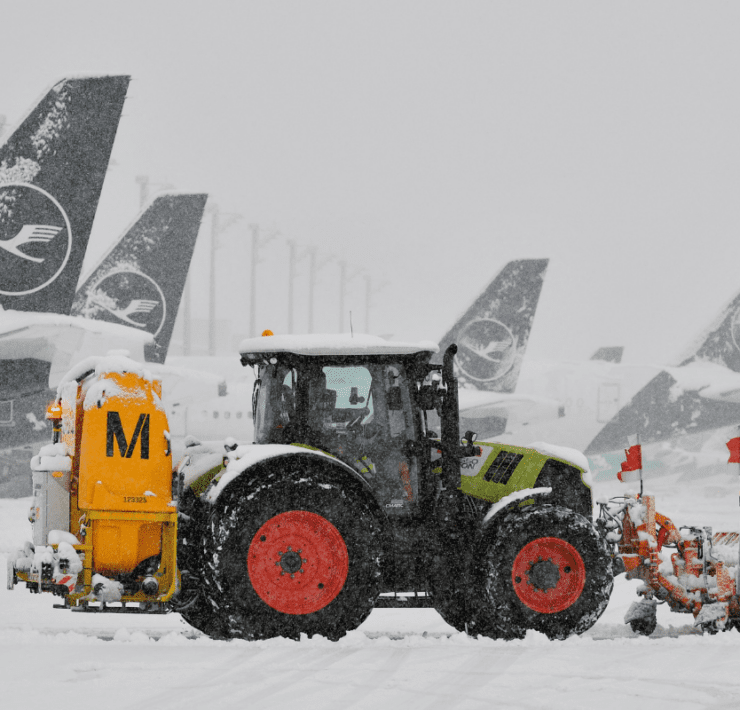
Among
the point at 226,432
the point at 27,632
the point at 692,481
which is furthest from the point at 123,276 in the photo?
the point at 692,481

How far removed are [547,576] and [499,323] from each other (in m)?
20.0

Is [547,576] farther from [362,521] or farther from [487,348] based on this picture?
[487,348]

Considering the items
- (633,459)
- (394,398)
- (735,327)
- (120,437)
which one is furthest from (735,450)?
(735,327)

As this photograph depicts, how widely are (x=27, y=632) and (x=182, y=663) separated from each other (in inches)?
56.8

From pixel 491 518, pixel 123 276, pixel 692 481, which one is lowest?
pixel 692 481

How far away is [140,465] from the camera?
5820mm

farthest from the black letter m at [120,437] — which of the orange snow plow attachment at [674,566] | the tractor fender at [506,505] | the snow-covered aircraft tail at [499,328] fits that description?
the snow-covered aircraft tail at [499,328]

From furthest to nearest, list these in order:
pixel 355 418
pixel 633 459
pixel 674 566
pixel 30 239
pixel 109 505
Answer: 1. pixel 30 239
2. pixel 633 459
3. pixel 674 566
4. pixel 355 418
5. pixel 109 505

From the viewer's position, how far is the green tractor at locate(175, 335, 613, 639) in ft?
19.3

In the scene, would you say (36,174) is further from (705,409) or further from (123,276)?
(705,409)

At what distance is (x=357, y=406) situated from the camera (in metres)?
6.35

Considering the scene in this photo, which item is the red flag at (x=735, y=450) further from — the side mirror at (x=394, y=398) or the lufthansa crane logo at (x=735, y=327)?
the lufthansa crane logo at (x=735, y=327)

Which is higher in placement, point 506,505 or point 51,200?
point 51,200

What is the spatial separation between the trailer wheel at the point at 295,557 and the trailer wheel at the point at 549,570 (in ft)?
2.98
